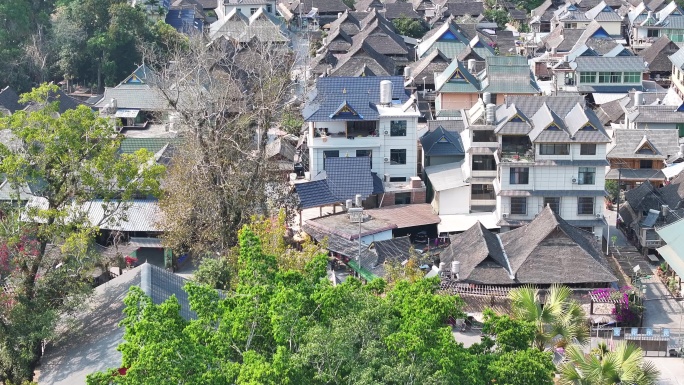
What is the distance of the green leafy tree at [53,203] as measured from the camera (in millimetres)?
29703

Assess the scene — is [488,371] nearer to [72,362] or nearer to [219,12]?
[72,362]

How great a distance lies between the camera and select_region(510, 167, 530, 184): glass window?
39.4 metres

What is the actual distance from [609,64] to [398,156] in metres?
24.0

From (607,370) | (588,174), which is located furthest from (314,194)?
(607,370)

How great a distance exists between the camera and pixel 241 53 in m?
64.2

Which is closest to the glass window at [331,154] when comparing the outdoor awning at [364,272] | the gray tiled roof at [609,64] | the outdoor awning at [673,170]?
the outdoor awning at [364,272]

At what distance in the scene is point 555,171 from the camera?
3919 centimetres

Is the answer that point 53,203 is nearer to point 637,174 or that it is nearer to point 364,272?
point 364,272

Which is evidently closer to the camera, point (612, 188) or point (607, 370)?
point (607, 370)

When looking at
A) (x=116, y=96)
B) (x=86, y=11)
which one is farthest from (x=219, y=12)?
(x=116, y=96)

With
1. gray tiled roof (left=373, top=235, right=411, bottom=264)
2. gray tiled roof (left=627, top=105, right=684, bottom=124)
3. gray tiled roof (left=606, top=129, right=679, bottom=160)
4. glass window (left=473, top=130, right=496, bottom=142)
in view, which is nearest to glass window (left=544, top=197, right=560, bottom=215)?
glass window (left=473, top=130, right=496, bottom=142)

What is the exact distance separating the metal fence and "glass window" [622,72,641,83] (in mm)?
31512

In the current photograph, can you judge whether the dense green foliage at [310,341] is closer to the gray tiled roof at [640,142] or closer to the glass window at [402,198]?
the glass window at [402,198]

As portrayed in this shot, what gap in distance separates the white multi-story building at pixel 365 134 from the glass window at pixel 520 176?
5.88 metres
